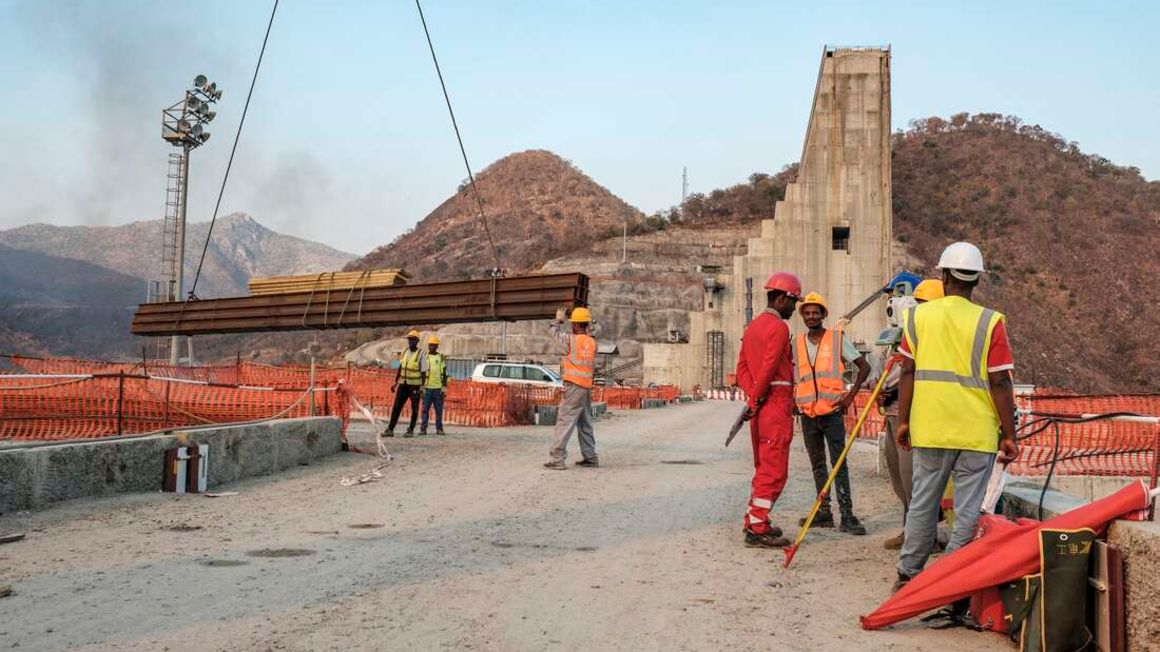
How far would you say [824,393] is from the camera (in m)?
7.52

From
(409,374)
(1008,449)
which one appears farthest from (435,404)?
(1008,449)

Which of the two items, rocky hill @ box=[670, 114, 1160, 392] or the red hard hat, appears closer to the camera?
the red hard hat

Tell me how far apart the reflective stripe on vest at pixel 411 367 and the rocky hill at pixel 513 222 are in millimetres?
83585

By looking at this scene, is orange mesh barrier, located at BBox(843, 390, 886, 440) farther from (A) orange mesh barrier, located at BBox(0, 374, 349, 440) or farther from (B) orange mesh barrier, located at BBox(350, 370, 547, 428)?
(A) orange mesh barrier, located at BBox(0, 374, 349, 440)

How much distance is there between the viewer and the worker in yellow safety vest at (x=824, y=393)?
24.4 feet

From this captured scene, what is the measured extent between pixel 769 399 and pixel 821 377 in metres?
0.92

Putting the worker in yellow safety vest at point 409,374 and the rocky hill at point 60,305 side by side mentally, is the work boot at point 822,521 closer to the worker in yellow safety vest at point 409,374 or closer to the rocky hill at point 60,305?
the worker in yellow safety vest at point 409,374

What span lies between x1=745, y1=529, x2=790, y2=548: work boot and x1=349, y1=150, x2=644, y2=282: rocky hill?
93871 millimetres

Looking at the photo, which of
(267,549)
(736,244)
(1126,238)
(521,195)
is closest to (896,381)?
(267,549)

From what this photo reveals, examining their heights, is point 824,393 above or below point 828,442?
above

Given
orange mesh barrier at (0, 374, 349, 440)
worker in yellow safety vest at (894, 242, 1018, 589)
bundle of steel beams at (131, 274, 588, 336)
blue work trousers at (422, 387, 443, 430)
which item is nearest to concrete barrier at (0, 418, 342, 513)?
orange mesh barrier at (0, 374, 349, 440)

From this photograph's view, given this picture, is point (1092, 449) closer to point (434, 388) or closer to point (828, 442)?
point (828, 442)

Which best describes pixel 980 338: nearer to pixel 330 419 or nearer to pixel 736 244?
pixel 330 419

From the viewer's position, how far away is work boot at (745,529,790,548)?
21.6ft
